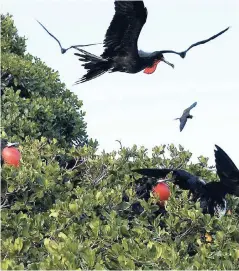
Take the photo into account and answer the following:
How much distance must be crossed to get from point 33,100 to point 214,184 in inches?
155

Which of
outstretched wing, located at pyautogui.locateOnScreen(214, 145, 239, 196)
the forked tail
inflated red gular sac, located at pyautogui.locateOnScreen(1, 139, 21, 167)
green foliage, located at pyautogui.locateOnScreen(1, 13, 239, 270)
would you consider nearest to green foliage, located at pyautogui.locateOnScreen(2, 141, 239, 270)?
green foliage, located at pyautogui.locateOnScreen(1, 13, 239, 270)

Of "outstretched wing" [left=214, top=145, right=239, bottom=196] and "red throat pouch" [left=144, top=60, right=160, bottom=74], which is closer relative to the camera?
"outstretched wing" [left=214, top=145, right=239, bottom=196]

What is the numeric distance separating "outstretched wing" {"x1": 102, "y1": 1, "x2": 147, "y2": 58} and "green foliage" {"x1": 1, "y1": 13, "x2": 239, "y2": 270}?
1.34m

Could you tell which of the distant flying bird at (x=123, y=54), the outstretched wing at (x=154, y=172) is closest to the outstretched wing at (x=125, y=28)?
the distant flying bird at (x=123, y=54)

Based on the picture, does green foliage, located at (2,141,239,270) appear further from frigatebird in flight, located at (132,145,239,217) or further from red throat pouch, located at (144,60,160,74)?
red throat pouch, located at (144,60,160,74)

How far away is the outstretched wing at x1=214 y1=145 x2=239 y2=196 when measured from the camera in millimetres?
6164

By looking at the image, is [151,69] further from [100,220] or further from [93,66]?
[100,220]

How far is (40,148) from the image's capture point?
7.67 meters

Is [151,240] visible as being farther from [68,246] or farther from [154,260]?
[68,246]

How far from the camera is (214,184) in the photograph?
6559 millimetres

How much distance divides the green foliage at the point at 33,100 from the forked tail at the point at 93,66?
2.18m

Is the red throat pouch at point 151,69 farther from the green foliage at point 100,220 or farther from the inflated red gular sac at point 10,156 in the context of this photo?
the inflated red gular sac at point 10,156

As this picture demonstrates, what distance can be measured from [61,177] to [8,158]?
0.65m

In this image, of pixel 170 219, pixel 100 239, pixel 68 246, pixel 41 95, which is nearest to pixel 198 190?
pixel 170 219
